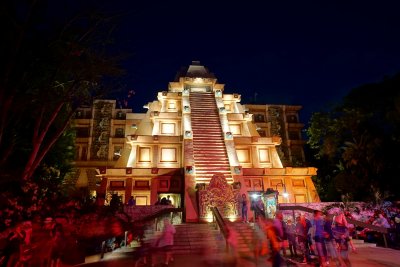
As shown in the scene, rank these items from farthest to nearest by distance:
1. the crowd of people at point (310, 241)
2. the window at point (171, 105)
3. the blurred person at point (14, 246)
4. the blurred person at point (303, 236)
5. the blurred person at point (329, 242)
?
the window at point (171, 105)
the blurred person at point (303, 236)
the blurred person at point (329, 242)
the blurred person at point (14, 246)
the crowd of people at point (310, 241)

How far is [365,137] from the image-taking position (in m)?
27.4

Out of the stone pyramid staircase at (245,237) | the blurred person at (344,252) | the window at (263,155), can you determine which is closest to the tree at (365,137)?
the window at (263,155)

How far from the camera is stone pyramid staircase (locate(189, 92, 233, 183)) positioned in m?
20.7

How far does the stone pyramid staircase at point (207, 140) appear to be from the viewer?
2070 centimetres

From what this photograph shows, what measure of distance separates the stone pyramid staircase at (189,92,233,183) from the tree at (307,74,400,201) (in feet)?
39.7

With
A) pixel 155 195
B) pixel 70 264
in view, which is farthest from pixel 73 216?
pixel 155 195

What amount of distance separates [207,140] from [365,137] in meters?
15.4

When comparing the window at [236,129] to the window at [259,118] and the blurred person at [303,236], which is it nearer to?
the blurred person at [303,236]

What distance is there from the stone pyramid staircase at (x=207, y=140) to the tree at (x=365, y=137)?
476 inches

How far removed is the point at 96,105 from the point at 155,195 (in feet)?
81.4

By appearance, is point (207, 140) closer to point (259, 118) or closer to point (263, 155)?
point (263, 155)

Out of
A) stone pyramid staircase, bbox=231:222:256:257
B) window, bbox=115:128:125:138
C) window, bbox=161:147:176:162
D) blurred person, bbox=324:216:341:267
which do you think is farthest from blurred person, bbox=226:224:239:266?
window, bbox=115:128:125:138

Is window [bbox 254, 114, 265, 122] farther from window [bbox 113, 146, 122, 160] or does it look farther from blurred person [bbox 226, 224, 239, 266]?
blurred person [bbox 226, 224, 239, 266]

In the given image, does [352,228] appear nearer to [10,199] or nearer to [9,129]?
[10,199]
